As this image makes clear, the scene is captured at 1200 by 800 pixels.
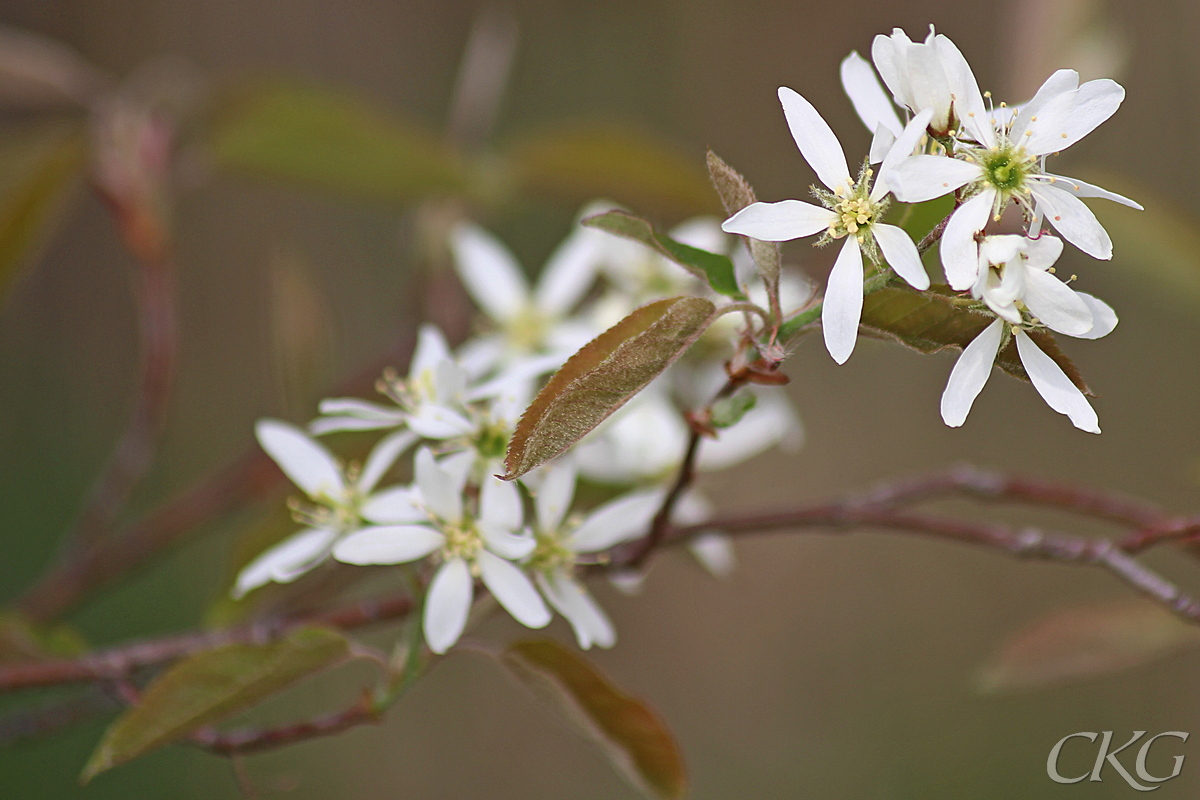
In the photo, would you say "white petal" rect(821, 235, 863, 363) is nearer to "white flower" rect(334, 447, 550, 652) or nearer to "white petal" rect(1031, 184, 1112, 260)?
"white petal" rect(1031, 184, 1112, 260)

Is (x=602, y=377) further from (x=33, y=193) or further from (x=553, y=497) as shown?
(x=33, y=193)

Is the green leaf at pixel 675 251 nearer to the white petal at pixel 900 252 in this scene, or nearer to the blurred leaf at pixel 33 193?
the white petal at pixel 900 252

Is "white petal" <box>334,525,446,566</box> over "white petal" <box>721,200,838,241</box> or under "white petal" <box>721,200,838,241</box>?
under

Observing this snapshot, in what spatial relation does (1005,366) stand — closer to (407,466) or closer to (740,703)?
(407,466)

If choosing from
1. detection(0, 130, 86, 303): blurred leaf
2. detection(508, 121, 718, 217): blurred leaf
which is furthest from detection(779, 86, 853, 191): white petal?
detection(0, 130, 86, 303): blurred leaf

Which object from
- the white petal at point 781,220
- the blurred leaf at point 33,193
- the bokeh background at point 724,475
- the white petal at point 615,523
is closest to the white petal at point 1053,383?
the white petal at point 781,220

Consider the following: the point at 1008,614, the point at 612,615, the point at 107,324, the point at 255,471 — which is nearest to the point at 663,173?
the point at 255,471
